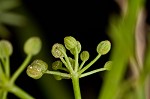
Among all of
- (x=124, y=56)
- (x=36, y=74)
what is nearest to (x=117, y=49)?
(x=124, y=56)

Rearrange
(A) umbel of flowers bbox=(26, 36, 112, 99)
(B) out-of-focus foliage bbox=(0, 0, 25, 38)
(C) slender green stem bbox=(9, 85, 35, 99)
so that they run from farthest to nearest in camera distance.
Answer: (B) out-of-focus foliage bbox=(0, 0, 25, 38)
(C) slender green stem bbox=(9, 85, 35, 99)
(A) umbel of flowers bbox=(26, 36, 112, 99)

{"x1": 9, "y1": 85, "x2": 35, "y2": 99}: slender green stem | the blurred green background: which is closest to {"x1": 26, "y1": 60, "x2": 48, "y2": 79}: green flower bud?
{"x1": 9, "y1": 85, "x2": 35, "y2": 99}: slender green stem

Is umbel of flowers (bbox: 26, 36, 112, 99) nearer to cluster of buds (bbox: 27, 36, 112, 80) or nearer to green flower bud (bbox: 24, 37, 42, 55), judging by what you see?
cluster of buds (bbox: 27, 36, 112, 80)

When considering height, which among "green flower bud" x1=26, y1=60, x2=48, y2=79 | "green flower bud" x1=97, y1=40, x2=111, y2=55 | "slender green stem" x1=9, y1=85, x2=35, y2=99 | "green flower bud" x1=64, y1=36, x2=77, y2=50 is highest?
"green flower bud" x1=64, y1=36, x2=77, y2=50

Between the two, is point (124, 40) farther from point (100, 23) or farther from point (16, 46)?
point (16, 46)

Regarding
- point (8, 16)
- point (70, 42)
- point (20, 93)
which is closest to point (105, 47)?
point (70, 42)

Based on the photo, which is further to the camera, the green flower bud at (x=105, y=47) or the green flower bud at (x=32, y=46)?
the green flower bud at (x=32, y=46)

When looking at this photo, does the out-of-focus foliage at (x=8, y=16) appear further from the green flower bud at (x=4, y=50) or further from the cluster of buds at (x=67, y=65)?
the cluster of buds at (x=67, y=65)

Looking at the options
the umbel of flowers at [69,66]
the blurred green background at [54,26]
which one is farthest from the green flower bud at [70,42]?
the blurred green background at [54,26]
